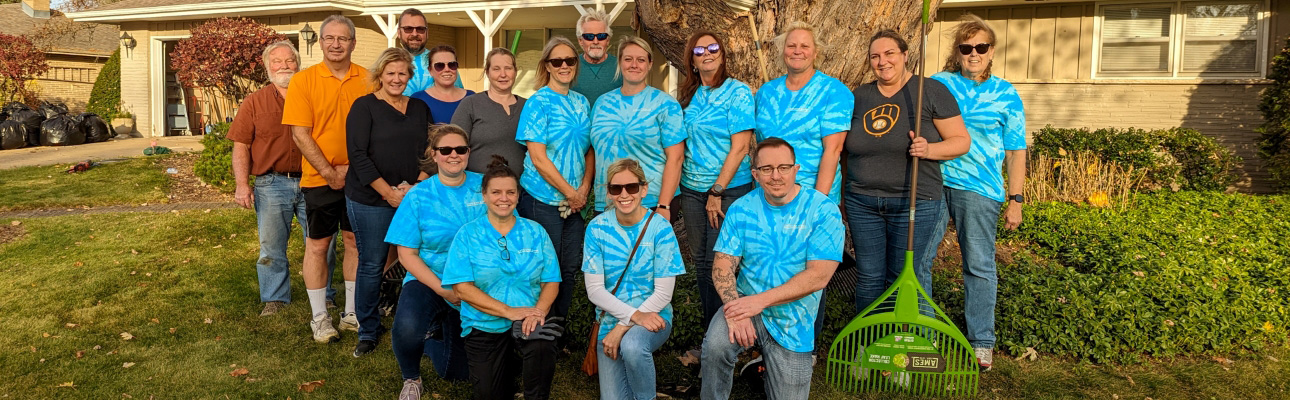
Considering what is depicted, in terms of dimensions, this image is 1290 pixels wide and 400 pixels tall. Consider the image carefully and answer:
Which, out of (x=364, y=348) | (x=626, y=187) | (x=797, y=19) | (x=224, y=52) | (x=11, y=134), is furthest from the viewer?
(x=224, y=52)

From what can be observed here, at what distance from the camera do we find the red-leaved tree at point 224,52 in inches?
635

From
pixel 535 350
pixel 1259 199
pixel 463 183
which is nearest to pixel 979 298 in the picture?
pixel 535 350

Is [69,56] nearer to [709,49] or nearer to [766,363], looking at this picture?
[709,49]

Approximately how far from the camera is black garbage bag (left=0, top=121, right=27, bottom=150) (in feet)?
50.9

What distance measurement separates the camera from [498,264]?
376 centimetres

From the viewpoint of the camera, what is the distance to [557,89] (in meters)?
4.20

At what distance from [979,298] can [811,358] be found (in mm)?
1230

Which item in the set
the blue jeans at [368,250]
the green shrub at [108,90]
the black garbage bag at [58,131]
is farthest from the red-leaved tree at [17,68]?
the blue jeans at [368,250]

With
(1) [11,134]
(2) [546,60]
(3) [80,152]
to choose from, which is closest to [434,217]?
(2) [546,60]

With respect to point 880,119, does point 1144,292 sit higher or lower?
lower

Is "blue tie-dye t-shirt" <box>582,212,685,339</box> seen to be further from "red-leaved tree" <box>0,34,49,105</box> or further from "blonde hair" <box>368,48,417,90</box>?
"red-leaved tree" <box>0,34,49,105</box>

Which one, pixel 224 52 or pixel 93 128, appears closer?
pixel 224 52

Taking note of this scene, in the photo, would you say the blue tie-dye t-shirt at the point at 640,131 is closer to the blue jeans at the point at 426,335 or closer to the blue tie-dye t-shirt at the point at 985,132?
the blue jeans at the point at 426,335

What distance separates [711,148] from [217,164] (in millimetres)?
8889
